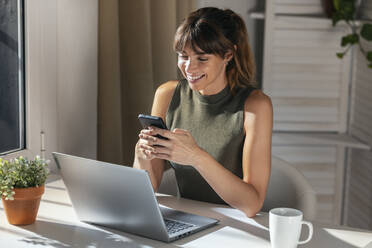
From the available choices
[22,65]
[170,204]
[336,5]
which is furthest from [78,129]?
[336,5]

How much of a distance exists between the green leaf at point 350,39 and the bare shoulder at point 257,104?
104 centimetres

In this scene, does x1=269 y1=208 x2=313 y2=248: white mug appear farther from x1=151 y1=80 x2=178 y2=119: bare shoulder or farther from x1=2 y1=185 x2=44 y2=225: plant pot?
x1=151 y1=80 x2=178 y2=119: bare shoulder

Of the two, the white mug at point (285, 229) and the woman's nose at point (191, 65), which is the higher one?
the woman's nose at point (191, 65)

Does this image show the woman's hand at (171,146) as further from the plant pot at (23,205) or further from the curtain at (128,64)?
the curtain at (128,64)

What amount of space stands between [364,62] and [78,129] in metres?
1.42

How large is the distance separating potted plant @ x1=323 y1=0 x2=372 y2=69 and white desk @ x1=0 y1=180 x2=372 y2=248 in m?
1.36

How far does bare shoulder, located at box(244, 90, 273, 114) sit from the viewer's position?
168cm

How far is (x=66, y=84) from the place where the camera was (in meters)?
Result: 1.94

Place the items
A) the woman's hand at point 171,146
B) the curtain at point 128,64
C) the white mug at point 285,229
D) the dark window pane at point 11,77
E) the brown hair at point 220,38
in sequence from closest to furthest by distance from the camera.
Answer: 1. the white mug at point 285,229
2. the woman's hand at point 171,146
3. the brown hair at point 220,38
4. the dark window pane at point 11,77
5. the curtain at point 128,64

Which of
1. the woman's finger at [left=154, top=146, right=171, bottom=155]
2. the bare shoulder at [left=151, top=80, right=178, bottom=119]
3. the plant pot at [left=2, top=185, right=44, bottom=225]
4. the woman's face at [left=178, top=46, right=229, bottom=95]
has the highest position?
the woman's face at [left=178, top=46, right=229, bottom=95]

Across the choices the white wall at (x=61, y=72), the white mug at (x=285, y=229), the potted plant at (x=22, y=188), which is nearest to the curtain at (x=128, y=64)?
the white wall at (x=61, y=72)

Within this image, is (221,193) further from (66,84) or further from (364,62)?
(364,62)

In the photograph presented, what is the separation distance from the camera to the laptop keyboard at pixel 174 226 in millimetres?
1302

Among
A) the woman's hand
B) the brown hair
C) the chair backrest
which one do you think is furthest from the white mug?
the brown hair
